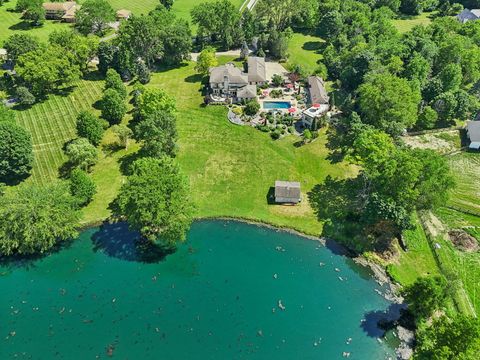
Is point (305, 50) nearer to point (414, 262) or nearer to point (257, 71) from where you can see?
point (257, 71)

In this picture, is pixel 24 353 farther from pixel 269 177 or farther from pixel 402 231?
pixel 402 231

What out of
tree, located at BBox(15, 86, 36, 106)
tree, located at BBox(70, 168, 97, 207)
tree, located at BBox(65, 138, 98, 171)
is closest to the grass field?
tree, located at BBox(15, 86, 36, 106)

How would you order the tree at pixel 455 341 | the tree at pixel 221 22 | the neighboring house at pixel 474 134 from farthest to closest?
the tree at pixel 221 22, the neighboring house at pixel 474 134, the tree at pixel 455 341

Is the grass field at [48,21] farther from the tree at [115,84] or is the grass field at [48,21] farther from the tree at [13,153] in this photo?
the tree at [13,153]

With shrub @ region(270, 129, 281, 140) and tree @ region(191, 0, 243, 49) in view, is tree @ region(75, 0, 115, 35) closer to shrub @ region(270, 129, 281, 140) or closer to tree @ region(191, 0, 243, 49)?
tree @ region(191, 0, 243, 49)

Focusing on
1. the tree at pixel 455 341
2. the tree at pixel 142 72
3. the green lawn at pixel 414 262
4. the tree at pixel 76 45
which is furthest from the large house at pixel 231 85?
the tree at pixel 455 341

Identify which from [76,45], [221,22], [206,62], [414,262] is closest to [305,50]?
[221,22]
